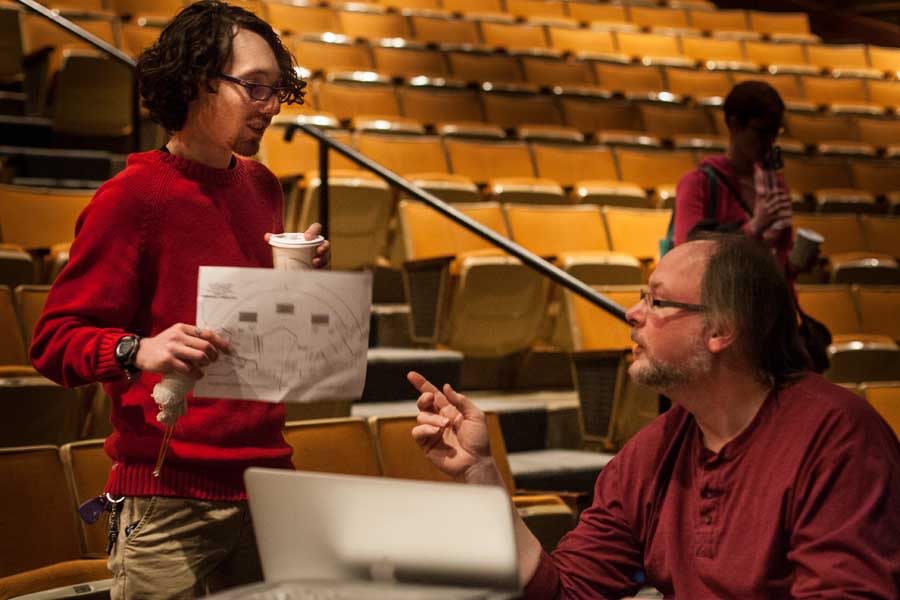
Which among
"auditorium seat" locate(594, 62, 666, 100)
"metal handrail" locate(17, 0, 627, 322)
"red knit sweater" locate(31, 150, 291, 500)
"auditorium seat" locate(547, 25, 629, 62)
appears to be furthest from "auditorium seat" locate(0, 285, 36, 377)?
"auditorium seat" locate(547, 25, 629, 62)

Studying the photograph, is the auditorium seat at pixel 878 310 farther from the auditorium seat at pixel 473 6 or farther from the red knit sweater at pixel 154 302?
the auditorium seat at pixel 473 6

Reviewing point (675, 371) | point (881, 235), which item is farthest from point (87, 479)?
point (881, 235)

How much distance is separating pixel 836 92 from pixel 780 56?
1.48 feet

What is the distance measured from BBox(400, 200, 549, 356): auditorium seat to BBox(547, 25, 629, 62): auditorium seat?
293 centimetres

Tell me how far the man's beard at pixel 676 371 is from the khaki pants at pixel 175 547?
0.41m

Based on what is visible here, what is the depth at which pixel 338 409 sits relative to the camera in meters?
2.22

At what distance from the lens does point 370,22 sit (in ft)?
16.9

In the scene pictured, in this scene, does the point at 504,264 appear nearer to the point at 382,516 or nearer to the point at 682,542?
the point at 682,542

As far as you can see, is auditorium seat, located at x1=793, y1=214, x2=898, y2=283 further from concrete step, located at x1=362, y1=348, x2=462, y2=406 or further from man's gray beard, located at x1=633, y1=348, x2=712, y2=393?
man's gray beard, located at x1=633, y1=348, x2=712, y2=393

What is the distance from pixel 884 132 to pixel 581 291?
3.80m

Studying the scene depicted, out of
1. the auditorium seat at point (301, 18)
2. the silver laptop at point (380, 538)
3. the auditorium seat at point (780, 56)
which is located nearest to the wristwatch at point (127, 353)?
the silver laptop at point (380, 538)

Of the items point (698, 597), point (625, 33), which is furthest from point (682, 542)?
point (625, 33)

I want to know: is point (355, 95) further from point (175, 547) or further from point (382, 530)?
point (382, 530)

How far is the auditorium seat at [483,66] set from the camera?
193 inches
